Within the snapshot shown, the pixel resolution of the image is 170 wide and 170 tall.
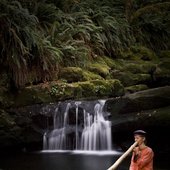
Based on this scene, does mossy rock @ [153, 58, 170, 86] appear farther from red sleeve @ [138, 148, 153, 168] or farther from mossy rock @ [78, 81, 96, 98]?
red sleeve @ [138, 148, 153, 168]

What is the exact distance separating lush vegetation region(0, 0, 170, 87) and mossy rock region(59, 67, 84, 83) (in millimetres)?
294

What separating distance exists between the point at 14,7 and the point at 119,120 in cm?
509

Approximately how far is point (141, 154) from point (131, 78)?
33.7 ft

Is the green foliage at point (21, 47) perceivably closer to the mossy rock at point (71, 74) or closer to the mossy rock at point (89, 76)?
the mossy rock at point (71, 74)

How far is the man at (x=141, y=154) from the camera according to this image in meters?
5.59

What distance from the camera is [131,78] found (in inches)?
620

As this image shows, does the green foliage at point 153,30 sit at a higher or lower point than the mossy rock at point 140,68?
higher

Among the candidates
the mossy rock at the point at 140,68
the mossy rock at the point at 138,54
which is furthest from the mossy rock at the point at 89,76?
the mossy rock at the point at 138,54

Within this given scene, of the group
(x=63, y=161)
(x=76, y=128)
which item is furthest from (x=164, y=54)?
(x=63, y=161)

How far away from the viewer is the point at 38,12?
1593 cm

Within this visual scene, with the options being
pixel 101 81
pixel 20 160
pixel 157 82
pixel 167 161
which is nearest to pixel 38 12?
pixel 101 81

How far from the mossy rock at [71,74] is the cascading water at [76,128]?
1.92m

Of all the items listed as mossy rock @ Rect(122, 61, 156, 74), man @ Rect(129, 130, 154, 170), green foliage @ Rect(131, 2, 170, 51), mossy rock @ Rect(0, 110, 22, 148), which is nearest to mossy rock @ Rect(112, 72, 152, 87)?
mossy rock @ Rect(122, 61, 156, 74)

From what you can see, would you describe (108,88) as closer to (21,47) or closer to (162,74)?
(162,74)
